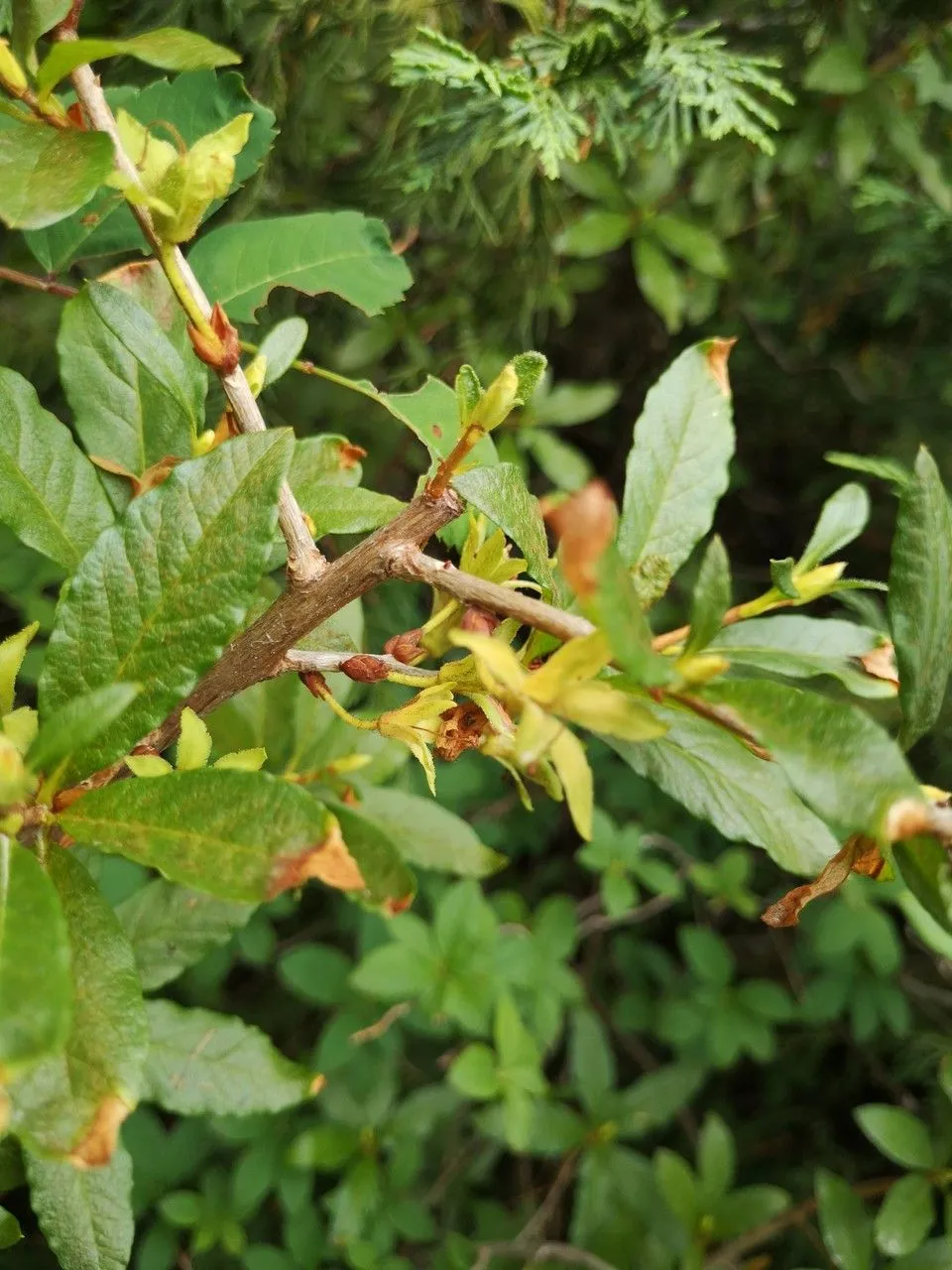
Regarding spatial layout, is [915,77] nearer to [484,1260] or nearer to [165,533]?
[165,533]

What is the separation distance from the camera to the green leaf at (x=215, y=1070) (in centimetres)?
74

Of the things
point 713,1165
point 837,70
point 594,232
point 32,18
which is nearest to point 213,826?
point 32,18

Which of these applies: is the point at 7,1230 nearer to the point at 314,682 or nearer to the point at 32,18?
the point at 314,682

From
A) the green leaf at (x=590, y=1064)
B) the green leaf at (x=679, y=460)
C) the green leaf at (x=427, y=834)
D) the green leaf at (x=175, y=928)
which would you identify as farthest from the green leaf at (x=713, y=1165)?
the green leaf at (x=679, y=460)

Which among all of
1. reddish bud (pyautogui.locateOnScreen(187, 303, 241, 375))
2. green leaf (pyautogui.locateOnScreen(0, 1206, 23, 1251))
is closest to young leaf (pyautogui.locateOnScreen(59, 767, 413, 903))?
reddish bud (pyautogui.locateOnScreen(187, 303, 241, 375))

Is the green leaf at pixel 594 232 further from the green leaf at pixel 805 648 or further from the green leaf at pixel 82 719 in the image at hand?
the green leaf at pixel 82 719

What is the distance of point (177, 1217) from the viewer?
3.97 feet

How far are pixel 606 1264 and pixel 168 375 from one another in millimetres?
1400

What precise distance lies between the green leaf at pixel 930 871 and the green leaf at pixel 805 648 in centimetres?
14

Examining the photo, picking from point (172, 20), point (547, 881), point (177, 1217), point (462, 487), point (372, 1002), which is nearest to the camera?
point (462, 487)

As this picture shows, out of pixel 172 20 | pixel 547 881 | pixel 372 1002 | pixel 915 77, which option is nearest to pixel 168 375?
pixel 172 20

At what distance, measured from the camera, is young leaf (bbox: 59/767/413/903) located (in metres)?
0.39

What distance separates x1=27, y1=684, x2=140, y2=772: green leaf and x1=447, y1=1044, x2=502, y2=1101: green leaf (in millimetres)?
973

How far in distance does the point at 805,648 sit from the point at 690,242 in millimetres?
925
